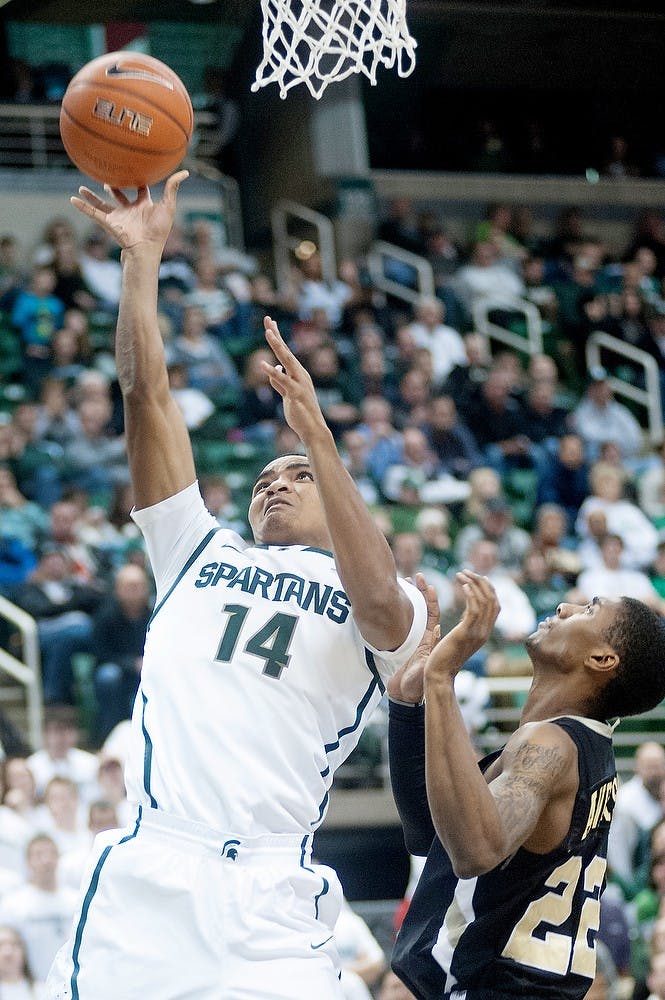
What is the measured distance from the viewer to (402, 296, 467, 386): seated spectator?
14773 millimetres

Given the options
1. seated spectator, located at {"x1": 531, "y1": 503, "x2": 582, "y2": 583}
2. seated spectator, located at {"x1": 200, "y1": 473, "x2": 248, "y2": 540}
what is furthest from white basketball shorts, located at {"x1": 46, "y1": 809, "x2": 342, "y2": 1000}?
seated spectator, located at {"x1": 531, "y1": 503, "x2": 582, "y2": 583}

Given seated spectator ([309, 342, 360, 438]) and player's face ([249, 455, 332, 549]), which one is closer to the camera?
player's face ([249, 455, 332, 549])

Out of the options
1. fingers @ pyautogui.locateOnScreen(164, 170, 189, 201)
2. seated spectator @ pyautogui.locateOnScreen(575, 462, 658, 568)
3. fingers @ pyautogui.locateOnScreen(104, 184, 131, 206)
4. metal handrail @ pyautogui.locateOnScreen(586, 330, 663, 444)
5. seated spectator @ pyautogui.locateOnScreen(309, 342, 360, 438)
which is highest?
fingers @ pyautogui.locateOnScreen(164, 170, 189, 201)

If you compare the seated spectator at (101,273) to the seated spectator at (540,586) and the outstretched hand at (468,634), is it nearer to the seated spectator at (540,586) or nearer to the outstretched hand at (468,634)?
the seated spectator at (540,586)

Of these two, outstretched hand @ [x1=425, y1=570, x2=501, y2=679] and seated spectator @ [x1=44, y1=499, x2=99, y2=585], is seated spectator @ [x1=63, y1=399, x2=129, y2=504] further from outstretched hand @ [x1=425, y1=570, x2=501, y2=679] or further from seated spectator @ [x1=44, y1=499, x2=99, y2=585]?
outstretched hand @ [x1=425, y1=570, x2=501, y2=679]

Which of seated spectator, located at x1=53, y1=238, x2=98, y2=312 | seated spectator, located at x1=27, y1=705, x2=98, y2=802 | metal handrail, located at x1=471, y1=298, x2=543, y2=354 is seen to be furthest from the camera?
metal handrail, located at x1=471, y1=298, x2=543, y2=354

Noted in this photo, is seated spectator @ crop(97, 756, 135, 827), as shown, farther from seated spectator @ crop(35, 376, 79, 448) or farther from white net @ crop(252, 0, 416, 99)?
white net @ crop(252, 0, 416, 99)

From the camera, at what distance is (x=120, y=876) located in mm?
3639

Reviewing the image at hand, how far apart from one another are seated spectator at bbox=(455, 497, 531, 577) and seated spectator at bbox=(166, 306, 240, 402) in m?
2.59

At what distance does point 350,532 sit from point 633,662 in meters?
0.75

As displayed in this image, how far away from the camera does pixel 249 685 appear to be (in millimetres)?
3740

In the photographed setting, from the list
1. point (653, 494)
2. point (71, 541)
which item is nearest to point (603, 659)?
point (71, 541)

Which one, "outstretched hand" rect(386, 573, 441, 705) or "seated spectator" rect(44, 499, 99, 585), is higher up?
"outstretched hand" rect(386, 573, 441, 705)

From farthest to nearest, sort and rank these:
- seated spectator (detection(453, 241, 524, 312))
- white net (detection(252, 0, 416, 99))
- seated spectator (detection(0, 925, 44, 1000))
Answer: seated spectator (detection(453, 241, 524, 312)) < seated spectator (detection(0, 925, 44, 1000)) < white net (detection(252, 0, 416, 99))
